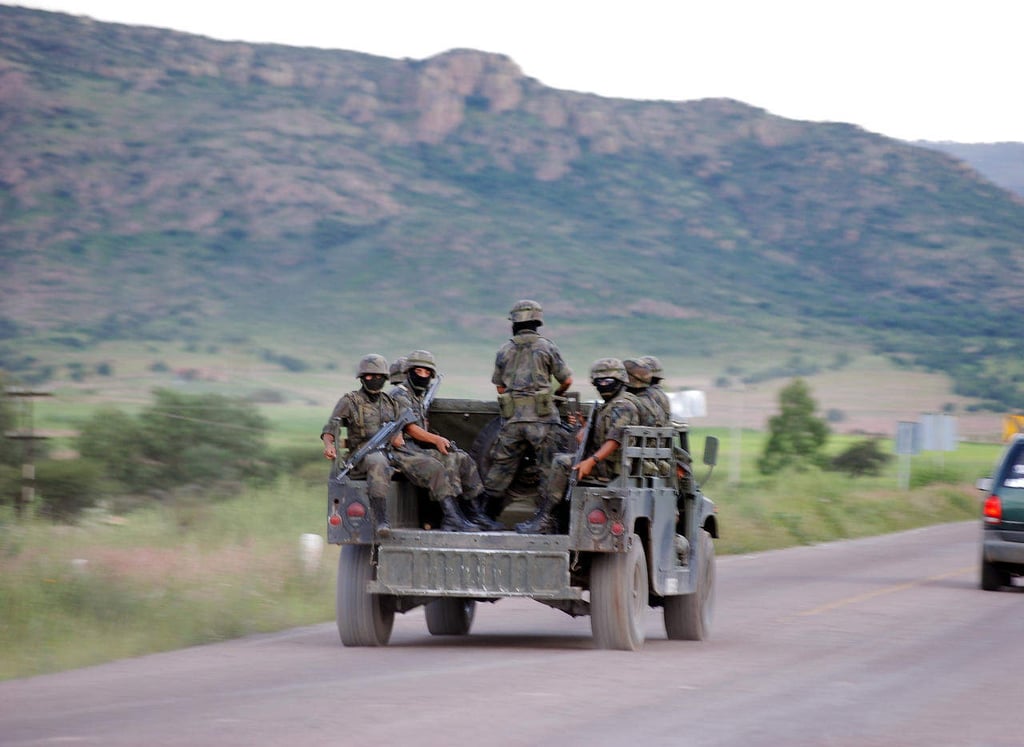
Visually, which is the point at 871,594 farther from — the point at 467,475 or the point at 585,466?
the point at 585,466

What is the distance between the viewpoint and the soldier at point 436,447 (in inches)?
544

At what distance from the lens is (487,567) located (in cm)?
1320

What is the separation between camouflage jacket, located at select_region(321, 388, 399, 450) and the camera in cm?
1393

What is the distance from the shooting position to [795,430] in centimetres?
10188

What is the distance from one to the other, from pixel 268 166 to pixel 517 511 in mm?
184096

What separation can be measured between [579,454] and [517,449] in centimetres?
97

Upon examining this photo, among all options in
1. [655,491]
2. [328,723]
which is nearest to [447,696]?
[328,723]

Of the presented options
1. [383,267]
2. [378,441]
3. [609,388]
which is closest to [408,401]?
[378,441]

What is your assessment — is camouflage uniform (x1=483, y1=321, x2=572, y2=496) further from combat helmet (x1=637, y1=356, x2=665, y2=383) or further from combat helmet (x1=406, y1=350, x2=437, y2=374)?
combat helmet (x1=637, y1=356, x2=665, y2=383)

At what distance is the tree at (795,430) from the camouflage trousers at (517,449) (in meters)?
85.3

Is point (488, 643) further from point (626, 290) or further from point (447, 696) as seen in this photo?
point (626, 290)

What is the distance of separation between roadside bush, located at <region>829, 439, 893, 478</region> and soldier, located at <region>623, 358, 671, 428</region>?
80636mm

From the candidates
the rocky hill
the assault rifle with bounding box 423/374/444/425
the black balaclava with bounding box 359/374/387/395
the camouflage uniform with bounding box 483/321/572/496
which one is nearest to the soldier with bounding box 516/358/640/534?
the camouflage uniform with bounding box 483/321/572/496

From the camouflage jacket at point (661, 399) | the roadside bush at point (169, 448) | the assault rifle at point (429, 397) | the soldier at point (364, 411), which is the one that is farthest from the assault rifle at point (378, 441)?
the roadside bush at point (169, 448)
